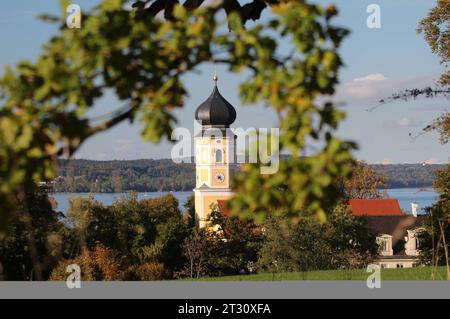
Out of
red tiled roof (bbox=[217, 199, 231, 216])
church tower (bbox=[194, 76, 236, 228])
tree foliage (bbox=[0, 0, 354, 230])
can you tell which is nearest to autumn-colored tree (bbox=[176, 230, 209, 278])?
red tiled roof (bbox=[217, 199, 231, 216])

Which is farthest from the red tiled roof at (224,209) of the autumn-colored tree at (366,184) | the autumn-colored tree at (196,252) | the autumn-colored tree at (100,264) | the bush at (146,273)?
the autumn-colored tree at (366,184)

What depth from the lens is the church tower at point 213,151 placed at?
67.6 meters

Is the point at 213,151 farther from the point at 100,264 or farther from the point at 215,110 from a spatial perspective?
the point at 100,264

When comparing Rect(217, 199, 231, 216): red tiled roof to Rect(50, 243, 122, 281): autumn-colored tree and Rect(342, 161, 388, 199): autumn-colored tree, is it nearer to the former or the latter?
Rect(50, 243, 122, 281): autumn-colored tree

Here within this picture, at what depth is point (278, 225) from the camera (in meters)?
33.2

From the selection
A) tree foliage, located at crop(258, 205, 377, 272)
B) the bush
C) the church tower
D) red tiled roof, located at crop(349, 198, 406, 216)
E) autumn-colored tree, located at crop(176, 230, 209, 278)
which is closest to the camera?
tree foliage, located at crop(258, 205, 377, 272)

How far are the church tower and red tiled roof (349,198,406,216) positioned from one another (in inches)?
430

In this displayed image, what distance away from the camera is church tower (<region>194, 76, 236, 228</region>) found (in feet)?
222

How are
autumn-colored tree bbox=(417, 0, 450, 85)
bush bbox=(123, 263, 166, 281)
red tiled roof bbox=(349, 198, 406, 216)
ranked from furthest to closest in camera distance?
red tiled roof bbox=(349, 198, 406, 216)
bush bbox=(123, 263, 166, 281)
autumn-colored tree bbox=(417, 0, 450, 85)

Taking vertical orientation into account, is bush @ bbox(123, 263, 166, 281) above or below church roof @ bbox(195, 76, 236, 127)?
below

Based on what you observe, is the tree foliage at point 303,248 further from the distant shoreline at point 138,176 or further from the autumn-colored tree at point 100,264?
the distant shoreline at point 138,176
